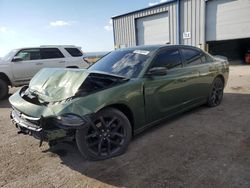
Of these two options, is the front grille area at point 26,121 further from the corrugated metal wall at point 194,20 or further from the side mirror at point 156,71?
the corrugated metal wall at point 194,20

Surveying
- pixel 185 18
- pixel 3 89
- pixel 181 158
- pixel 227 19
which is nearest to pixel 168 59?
pixel 181 158

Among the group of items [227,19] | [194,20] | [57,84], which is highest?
[194,20]

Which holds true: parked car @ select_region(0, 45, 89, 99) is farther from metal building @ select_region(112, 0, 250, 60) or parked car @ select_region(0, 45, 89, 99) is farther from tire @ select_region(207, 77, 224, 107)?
metal building @ select_region(112, 0, 250, 60)

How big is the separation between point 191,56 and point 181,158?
2.64m

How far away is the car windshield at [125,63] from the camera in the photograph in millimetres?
4202

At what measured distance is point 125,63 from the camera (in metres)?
4.45

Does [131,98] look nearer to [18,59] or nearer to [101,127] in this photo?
[101,127]

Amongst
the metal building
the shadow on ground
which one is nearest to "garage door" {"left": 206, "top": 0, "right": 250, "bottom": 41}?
the metal building

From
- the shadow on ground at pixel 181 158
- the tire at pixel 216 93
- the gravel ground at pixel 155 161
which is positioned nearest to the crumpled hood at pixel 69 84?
the shadow on ground at pixel 181 158

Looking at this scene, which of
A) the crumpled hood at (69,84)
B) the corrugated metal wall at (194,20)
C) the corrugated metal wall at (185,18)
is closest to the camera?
the crumpled hood at (69,84)

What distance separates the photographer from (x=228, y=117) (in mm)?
5148

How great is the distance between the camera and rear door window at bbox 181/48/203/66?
16.9ft

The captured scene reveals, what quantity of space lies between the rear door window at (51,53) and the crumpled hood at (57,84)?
20.9 feet

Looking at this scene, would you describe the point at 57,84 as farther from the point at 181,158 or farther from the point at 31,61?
the point at 31,61
